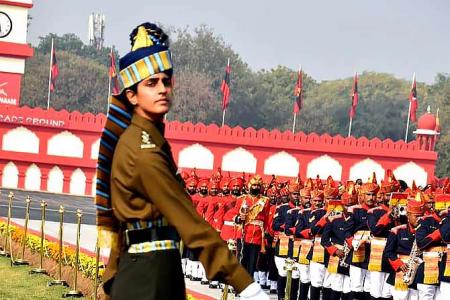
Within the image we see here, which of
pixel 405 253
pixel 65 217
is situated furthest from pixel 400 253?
pixel 65 217

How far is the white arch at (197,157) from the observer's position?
38.1 metres

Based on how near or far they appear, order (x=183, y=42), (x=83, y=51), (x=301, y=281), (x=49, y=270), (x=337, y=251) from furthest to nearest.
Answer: (x=83, y=51) < (x=183, y=42) < (x=49, y=270) < (x=301, y=281) < (x=337, y=251)

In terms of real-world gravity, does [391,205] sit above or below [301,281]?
above

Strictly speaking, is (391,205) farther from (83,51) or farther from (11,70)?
(83,51)

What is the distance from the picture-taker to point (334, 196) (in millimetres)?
14062

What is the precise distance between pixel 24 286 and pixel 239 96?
63553mm

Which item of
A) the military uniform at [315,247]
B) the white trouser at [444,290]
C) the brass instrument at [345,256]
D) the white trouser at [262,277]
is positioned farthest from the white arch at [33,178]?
the white trouser at [444,290]

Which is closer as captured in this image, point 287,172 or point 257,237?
point 257,237

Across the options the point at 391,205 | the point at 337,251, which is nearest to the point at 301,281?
the point at 337,251

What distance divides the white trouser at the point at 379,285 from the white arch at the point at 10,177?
26749 mm

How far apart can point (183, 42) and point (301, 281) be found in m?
72.9

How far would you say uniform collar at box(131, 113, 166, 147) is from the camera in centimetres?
472

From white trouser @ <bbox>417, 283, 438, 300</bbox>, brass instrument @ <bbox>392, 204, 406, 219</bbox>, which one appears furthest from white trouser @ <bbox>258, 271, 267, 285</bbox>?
white trouser @ <bbox>417, 283, 438, 300</bbox>

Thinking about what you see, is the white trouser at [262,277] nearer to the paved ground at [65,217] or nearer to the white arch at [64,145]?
the paved ground at [65,217]
